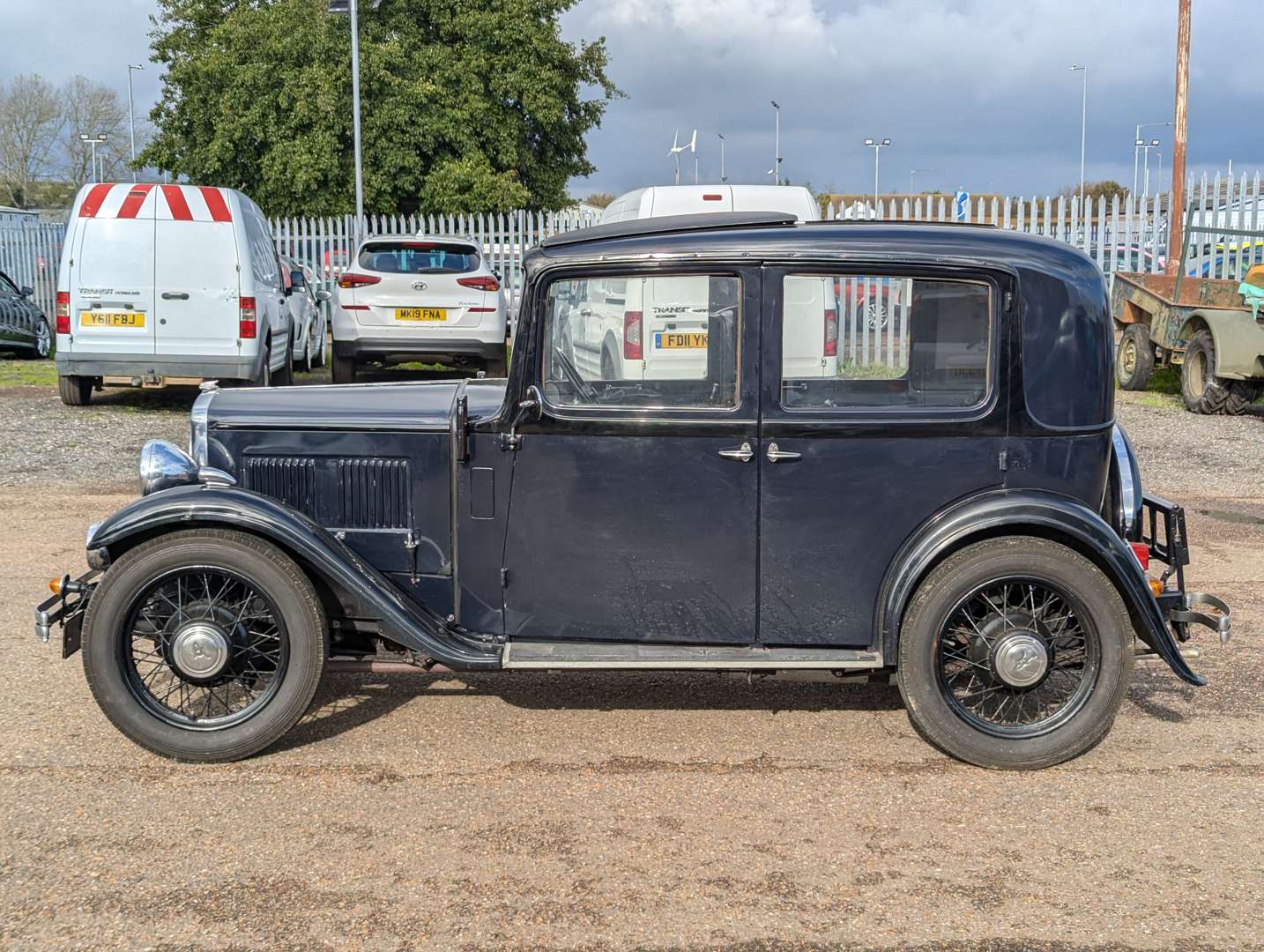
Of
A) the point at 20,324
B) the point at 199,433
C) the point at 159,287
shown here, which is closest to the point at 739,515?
the point at 199,433

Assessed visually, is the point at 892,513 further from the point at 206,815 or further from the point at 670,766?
the point at 206,815

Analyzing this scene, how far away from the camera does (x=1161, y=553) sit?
4.80m

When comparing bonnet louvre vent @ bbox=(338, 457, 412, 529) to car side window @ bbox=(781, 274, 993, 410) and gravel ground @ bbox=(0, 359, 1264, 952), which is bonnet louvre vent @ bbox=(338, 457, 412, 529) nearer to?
gravel ground @ bbox=(0, 359, 1264, 952)

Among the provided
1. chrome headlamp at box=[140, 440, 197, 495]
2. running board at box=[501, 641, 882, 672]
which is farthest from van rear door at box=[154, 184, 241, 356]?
running board at box=[501, 641, 882, 672]

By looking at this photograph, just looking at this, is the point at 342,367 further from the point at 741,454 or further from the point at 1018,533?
the point at 1018,533

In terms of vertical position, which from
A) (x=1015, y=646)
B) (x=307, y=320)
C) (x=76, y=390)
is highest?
(x=307, y=320)

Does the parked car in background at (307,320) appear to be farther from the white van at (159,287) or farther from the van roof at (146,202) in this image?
the van roof at (146,202)

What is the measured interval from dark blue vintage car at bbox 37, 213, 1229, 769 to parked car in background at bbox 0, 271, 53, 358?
16.8 meters

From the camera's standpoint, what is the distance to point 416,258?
14141mm

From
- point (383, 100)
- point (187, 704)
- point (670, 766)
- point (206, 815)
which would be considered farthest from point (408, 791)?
point (383, 100)

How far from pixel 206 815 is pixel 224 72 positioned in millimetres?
31717

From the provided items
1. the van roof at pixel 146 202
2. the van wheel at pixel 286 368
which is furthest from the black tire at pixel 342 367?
the van roof at pixel 146 202

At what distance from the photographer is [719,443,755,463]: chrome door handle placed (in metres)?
4.22

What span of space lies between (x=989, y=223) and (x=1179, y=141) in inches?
376
